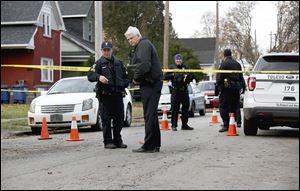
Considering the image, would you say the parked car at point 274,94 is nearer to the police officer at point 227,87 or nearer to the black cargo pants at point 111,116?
the police officer at point 227,87

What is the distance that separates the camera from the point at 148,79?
953cm

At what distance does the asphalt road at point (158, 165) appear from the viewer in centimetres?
670

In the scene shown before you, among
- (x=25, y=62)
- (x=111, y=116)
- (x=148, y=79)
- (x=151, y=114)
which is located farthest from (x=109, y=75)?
(x=25, y=62)

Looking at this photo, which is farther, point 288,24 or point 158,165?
point 288,24

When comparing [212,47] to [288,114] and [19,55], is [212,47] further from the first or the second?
[288,114]

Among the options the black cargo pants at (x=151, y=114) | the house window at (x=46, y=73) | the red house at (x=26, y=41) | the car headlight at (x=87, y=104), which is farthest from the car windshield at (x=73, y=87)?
the house window at (x=46, y=73)

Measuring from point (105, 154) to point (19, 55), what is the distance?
27746 mm

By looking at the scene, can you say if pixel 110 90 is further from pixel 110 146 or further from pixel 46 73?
pixel 46 73

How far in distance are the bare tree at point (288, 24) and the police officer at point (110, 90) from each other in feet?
118

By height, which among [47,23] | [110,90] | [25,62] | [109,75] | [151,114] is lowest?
[151,114]

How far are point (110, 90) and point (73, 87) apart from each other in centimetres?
563

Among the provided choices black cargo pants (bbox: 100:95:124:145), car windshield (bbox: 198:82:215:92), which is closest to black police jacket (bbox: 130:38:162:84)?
black cargo pants (bbox: 100:95:124:145)

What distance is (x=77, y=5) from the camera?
1874 inches

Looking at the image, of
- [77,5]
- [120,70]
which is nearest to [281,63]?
[120,70]
